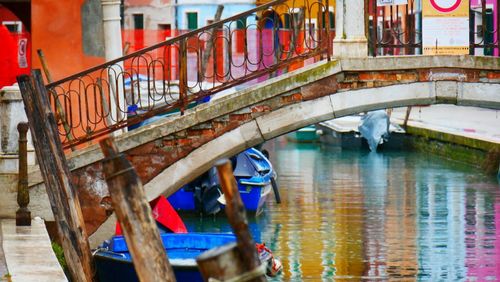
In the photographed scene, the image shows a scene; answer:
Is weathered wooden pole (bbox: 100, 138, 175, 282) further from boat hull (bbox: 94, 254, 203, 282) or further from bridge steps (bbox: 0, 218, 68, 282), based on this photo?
boat hull (bbox: 94, 254, 203, 282)

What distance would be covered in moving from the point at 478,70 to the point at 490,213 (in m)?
6.35

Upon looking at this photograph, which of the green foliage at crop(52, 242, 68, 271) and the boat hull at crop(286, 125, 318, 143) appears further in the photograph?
the boat hull at crop(286, 125, 318, 143)

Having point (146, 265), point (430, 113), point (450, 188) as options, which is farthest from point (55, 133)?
point (430, 113)

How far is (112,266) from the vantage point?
415 inches

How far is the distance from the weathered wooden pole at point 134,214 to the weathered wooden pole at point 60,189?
356 centimetres

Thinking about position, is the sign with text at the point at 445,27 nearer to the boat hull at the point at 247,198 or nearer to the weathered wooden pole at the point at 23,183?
the weathered wooden pole at the point at 23,183

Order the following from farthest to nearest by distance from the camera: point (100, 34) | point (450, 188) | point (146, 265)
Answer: point (450, 188) → point (100, 34) → point (146, 265)

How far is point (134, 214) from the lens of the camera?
5.96 m

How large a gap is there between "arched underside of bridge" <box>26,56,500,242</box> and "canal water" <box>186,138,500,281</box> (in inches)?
74.8

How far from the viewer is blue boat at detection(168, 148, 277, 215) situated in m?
17.6

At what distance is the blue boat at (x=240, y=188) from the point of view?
17.6 m

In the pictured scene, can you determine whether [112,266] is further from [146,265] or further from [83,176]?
[146,265]

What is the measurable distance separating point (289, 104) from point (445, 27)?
4.38 ft

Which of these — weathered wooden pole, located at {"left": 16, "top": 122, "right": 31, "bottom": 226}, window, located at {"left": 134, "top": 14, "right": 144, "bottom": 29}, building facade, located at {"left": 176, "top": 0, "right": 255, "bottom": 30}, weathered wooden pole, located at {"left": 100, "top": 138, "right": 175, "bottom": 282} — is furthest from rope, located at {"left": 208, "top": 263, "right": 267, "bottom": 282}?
window, located at {"left": 134, "top": 14, "right": 144, "bottom": 29}
